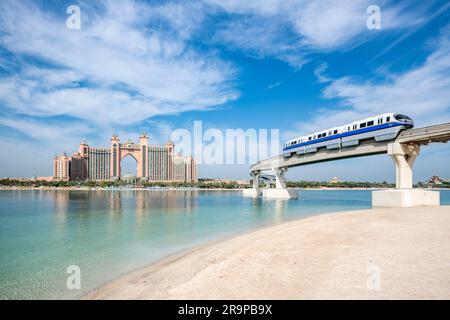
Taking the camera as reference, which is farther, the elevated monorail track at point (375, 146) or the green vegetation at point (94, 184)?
the green vegetation at point (94, 184)

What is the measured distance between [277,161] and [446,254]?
6027 cm

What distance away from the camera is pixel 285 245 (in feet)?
38.9

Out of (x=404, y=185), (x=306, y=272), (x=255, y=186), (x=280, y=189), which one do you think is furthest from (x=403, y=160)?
(x=255, y=186)

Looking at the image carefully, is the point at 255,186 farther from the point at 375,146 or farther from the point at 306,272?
the point at 306,272

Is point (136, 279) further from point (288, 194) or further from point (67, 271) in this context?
point (288, 194)

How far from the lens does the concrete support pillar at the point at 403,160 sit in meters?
32.5

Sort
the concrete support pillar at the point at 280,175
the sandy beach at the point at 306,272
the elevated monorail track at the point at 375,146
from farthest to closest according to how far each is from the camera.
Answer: the concrete support pillar at the point at 280,175, the elevated monorail track at the point at 375,146, the sandy beach at the point at 306,272

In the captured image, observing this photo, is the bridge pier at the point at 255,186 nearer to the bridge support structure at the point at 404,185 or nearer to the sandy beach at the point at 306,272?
the bridge support structure at the point at 404,185

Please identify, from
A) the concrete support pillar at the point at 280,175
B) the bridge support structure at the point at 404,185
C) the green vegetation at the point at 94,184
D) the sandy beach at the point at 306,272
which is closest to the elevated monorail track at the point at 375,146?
the bridge support structure at the point at 404,185

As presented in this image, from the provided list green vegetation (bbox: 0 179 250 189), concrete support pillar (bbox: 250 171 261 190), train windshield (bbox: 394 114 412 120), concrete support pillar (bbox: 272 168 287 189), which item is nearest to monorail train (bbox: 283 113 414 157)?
train windshield (bbox: 394 114 412 120)

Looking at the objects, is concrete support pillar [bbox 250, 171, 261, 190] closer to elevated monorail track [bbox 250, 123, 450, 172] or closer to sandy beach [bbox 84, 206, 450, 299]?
elevated monorail track [bbox 250, 123, 450, 172]

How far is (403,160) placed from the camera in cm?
3281

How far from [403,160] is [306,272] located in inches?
1254
